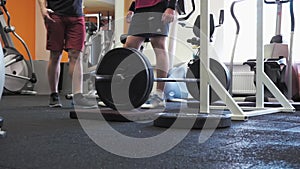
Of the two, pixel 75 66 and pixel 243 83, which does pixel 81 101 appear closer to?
pixel 75 66

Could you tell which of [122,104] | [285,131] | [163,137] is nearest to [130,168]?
[163,137]

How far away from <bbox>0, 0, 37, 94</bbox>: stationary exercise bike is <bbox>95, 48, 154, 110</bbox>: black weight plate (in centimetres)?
286

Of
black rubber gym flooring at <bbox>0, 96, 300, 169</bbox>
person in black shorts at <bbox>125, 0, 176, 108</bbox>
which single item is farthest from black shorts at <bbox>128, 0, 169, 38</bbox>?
black rubber gym flooring at <bbox>0, 96, 300, 169</bbox>

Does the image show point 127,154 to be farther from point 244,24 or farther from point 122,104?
point 244,24

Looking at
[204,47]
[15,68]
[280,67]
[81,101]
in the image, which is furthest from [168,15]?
[15,68]

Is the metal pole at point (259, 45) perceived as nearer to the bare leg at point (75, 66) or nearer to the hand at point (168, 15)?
the hand at point (168, 15)

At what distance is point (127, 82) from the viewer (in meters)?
2.12

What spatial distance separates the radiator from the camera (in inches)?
209

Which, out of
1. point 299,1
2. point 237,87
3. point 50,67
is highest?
point 299,1

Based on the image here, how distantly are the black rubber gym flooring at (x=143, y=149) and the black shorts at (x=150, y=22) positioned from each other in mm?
816

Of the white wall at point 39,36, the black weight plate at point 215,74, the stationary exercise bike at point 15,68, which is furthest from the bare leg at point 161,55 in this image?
the white wall at point 39,36

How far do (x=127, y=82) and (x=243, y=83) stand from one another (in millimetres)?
3535

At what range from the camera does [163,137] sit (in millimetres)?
1450

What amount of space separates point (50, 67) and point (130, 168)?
80.1 inches
